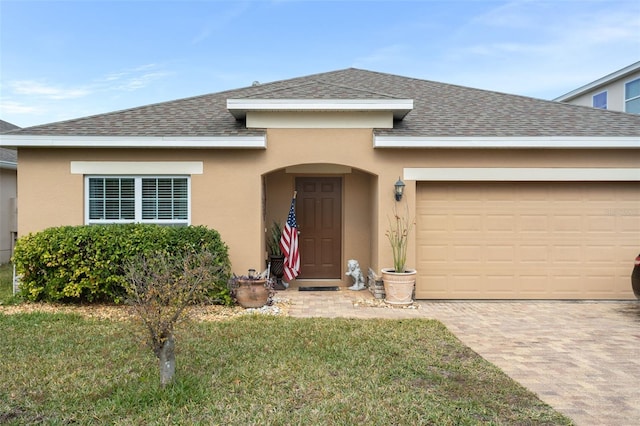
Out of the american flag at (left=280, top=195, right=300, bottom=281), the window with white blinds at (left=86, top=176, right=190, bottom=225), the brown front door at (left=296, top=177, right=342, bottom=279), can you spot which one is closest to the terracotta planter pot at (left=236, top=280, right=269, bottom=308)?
the american flag at (left=280, top=195, right=300, bottom=281)

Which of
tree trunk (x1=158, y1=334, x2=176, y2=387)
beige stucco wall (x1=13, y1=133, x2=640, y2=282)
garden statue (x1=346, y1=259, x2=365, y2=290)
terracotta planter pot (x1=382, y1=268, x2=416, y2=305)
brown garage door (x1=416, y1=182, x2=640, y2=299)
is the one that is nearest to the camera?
tree trunk (x1=158, y1=334, x2=176, y2=387)

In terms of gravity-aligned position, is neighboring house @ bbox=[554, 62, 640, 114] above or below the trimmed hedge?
above

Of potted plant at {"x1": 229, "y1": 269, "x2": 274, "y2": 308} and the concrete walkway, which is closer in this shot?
the concrete walkway

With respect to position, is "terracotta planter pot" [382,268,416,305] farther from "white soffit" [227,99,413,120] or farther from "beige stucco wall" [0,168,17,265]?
"beige stucco wall" [0,168,17,265]

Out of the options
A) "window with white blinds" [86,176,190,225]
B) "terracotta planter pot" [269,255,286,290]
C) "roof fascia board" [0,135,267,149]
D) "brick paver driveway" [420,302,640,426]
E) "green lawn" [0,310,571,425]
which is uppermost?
"roof fascia board" [0,135,267,149]

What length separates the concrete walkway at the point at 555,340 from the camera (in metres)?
4.22

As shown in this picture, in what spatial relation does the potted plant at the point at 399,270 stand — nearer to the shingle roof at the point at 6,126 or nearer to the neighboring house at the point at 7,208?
the neighboring house at the point at 7,208

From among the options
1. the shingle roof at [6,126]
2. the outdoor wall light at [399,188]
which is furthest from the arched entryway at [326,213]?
the shingle roof at [6,126]

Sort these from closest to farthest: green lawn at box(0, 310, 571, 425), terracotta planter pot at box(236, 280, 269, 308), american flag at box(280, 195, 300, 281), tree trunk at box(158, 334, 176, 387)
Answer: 1. green lawn at box(0, 310, 571, 425)
2. tree trunk at box(158, 334, 176, 387)
3. terracotta planter pot at box(236, 280, 269, 308)
4. american flag at box(280, 195, 300, 281)

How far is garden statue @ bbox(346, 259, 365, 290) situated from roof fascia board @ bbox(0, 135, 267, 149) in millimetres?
3216

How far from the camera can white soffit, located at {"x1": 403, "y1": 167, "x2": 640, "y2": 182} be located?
8.80m

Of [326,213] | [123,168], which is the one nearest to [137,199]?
[123,168]

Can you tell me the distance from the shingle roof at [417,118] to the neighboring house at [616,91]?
8.08 m

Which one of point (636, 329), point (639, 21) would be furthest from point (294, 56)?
point (636, 329)
